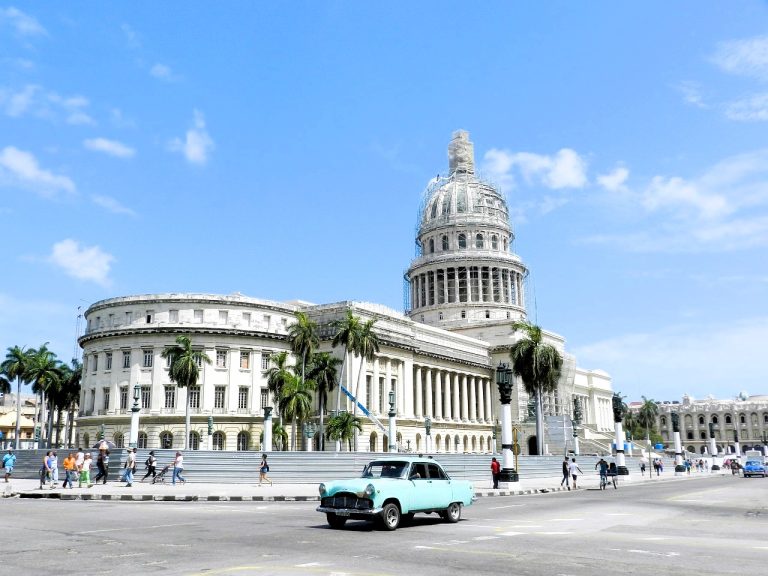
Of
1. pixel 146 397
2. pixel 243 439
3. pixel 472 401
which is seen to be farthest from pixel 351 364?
pixel 472 401

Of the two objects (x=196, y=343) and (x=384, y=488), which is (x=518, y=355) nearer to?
(x=196, y=343)

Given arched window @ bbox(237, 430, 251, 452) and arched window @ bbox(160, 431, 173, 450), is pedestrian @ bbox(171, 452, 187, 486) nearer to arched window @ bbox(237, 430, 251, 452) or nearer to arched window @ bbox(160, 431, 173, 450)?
arched window @ bbox(160, 431, 173, 450)

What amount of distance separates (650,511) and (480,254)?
92628mm

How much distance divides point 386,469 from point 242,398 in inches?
2196

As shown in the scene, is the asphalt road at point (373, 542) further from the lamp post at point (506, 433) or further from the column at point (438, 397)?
the column at point (438, 397)

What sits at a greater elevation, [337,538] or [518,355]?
[518,355]

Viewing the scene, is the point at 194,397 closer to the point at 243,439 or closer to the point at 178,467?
the point at 243,439

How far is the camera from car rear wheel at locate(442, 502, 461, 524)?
63.0 feet

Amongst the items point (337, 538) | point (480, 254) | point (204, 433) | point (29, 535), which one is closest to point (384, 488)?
point (337, 538)

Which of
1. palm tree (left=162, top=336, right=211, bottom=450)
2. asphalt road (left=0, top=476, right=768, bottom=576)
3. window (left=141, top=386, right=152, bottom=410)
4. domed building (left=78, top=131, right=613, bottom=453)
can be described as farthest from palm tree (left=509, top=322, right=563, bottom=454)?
asphalt road (left=0, top=476, right=768, bottom=576)

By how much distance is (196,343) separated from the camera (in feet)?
232

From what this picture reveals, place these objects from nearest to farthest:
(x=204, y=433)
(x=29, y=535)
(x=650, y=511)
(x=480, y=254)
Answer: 1. (x=29, y=535)
2. (x=650, y=511)
3. (x=204, y=433)
4. (x=480, y=254)

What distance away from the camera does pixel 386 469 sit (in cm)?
1859

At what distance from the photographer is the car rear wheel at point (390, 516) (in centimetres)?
1698
